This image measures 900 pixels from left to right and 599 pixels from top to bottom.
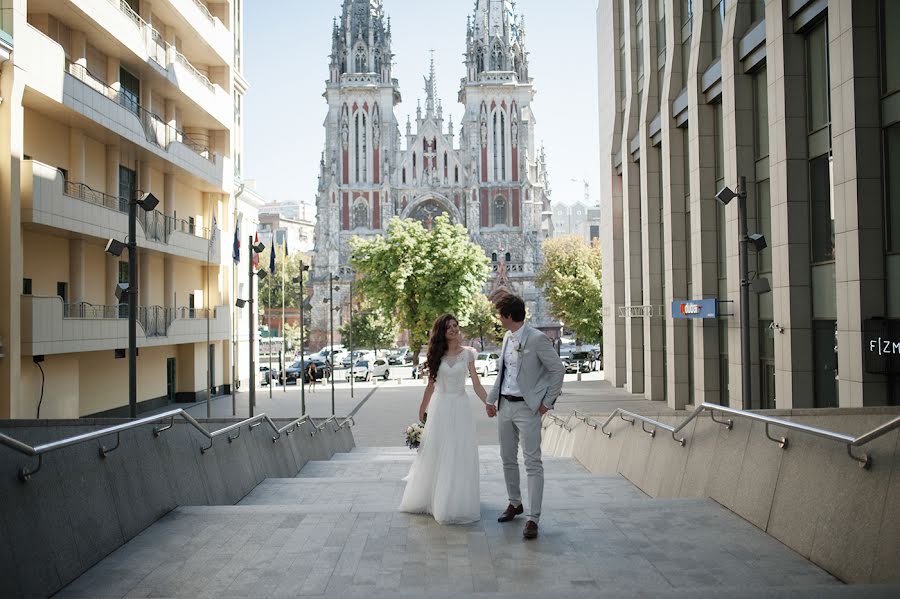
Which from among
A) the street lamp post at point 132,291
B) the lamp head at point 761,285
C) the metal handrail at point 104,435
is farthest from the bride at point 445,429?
the lamp head at point 761,285

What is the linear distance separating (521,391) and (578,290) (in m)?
58.9

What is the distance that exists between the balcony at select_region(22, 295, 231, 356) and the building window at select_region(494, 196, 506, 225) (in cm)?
6444

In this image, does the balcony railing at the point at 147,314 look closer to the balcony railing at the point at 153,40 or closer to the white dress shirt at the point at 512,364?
the balcony railing at the point at 153,40

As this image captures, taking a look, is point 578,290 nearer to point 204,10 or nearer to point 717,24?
point 204,10

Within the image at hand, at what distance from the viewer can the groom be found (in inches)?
267

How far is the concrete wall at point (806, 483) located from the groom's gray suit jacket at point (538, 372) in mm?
1806

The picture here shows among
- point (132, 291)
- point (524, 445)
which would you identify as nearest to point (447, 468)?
point (524, 445)

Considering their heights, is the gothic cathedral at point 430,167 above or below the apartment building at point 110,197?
above

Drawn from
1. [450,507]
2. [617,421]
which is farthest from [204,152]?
[450,507]

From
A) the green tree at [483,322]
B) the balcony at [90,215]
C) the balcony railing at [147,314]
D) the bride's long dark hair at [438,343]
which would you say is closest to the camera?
the bride's long dark hair at [438,343]

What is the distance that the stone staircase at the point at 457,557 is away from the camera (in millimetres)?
5152

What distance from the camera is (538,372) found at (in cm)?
688

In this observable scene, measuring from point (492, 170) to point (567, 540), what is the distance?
9000cm

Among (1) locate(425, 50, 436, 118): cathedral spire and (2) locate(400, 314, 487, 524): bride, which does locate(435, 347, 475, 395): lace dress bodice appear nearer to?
(2) locate(400, 314, 487, 524): bride
